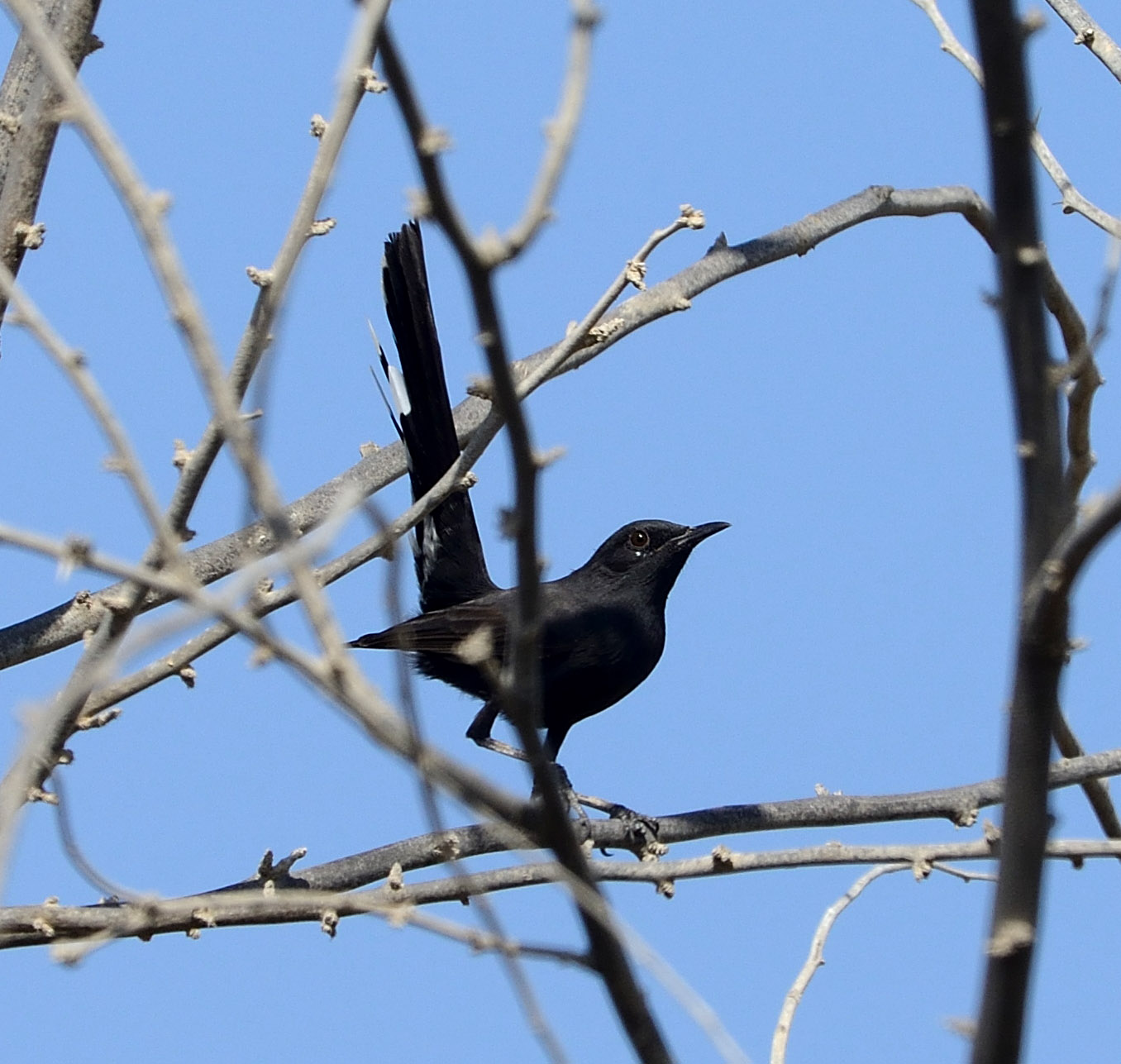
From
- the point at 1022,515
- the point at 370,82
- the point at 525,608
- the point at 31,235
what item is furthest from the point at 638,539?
the point at 525,608

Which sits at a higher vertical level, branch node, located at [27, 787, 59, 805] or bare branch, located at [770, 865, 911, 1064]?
branch node, located at [27, 787, 59, 805]

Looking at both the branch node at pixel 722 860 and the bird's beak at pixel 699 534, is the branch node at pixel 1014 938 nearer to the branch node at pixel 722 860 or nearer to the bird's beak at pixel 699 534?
the branch node at pixel 722 860

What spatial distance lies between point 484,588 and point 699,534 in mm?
1085

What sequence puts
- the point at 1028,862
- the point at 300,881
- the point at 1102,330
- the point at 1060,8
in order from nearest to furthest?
1. the point at 1028,862
2. the point at 1102,330
3. the point at 300,881
4. the point at 1060,8

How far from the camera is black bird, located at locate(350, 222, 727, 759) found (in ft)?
20.6

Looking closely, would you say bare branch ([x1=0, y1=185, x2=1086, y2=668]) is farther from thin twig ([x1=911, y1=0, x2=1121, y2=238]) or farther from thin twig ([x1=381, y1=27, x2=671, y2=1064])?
thin twig ([x1=381, y1=27, x2=671, y2=1064])

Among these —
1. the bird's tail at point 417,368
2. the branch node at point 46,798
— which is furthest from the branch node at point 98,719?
the bird's tail at point 417,368

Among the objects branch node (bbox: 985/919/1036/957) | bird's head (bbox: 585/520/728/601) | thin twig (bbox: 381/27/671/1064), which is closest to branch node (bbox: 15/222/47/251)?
thin twig (bbox: 381/27/671/1064)

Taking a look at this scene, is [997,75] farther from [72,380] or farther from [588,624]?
[588,624]

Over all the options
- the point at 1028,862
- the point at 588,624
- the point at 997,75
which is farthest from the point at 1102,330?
the point at 588,624

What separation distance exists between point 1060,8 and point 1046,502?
359cm

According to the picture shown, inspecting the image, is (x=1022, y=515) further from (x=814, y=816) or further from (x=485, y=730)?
(x=485, y=730)

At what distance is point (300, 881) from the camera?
152 inches

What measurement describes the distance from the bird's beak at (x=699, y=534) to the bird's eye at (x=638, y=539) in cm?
16
